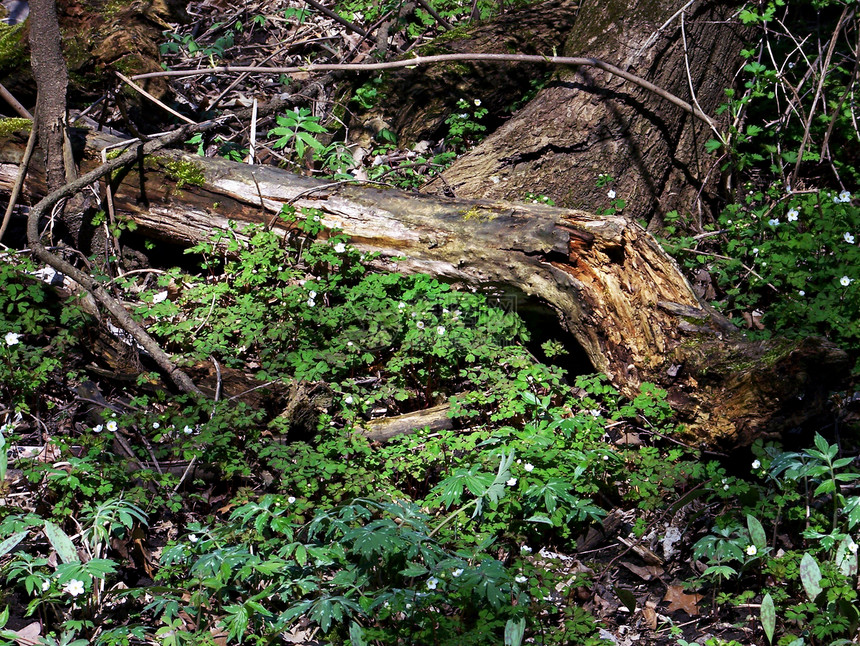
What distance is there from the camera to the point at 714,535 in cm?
316

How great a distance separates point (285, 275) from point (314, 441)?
4.18ft

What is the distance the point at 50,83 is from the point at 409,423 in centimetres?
340

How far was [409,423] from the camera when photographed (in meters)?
3.91

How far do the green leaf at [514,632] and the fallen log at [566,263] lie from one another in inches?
61.1

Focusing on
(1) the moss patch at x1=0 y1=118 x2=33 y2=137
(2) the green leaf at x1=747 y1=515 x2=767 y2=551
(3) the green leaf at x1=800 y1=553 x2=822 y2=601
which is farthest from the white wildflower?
(1) the moss patch at x1=0 y1=118 x2=33 y2=137

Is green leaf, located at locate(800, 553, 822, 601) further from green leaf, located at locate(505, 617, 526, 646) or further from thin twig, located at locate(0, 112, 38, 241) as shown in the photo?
thin twig, located at locate(0, 112, 38, 241)

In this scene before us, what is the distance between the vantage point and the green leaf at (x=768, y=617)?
2676mm

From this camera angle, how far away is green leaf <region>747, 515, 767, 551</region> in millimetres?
2895

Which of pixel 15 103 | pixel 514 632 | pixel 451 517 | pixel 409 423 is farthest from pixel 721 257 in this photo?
pixel 15 103

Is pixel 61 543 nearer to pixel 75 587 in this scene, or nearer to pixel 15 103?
pixel 75 587

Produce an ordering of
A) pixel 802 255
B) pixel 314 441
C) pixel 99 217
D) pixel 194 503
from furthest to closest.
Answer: pixel 99 217 → pixel 802 255 → pixel 314 441 → pixel 194 503

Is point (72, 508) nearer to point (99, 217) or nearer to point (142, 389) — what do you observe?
point (142, 389)

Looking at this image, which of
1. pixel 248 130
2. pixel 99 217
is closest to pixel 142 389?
pixel 99 217

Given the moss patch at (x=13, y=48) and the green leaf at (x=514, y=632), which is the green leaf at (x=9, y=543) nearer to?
Answer: the green leaf at (x=514, y=632)
